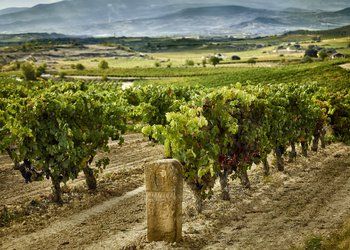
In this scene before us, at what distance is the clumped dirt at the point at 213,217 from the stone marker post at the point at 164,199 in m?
0.47

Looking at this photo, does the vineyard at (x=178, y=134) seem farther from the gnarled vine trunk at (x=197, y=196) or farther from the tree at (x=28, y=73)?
the tree at (x=28, y=73)

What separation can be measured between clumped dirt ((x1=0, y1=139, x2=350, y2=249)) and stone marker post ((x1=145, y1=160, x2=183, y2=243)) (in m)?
0.47

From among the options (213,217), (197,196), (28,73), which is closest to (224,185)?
(197,196)

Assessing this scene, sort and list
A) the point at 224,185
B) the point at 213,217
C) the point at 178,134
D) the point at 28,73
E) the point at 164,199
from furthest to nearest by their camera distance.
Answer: the point at 28,73 < the point at 224,185 < the point at 213,217 < the point at 178,134 < the point at 164,199

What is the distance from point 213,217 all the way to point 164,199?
419 cm

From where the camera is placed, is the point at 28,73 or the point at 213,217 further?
the point at 28,73

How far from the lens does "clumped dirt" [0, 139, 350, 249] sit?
1697 cm

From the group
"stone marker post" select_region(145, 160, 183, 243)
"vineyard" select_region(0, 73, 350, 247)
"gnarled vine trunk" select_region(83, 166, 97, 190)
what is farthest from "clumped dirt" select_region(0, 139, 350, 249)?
"vineyard" select_region(0, 73, 350, 247)

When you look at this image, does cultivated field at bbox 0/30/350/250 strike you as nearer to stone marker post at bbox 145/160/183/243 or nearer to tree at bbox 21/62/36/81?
stone marker post at bbox 145/160/183/243

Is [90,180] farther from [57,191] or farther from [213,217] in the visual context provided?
[213,217]

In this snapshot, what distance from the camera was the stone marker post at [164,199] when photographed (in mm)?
15641

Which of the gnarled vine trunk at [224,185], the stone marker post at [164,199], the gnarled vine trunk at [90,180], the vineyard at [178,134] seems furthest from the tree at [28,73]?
the stone marker post at [164,199]

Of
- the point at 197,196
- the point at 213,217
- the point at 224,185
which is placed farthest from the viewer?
the point at 224,185

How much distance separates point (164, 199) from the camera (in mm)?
15883
